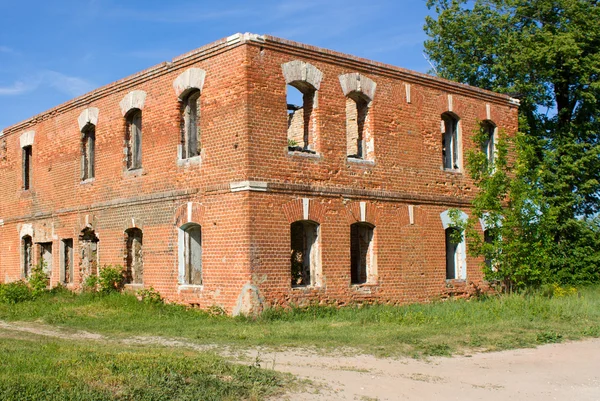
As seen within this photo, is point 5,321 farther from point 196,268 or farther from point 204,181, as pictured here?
point 204,181

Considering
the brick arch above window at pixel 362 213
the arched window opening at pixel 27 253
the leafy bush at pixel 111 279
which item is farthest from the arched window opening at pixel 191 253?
the arched window opening at pixel 27 253

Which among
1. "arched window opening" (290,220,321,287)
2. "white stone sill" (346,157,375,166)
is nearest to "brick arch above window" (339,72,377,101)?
"white stone sill" (346,157,375,166)

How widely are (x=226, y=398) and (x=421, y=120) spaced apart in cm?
1267

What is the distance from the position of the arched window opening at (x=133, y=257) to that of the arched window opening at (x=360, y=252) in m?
5.51

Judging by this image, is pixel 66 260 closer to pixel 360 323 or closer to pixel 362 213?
pixel 362 213

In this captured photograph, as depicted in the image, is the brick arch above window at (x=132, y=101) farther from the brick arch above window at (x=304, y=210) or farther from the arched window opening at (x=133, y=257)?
the brick arch above window at (x=304, y=210)

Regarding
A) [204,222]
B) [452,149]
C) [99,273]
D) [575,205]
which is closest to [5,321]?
[99,273]

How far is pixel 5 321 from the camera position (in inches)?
630

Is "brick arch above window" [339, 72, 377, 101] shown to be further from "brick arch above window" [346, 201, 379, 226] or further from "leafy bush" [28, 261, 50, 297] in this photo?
"leafy bush" [28, 261, 50, 297]

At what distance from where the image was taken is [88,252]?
794 inches

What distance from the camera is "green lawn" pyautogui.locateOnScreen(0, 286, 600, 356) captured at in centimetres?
1173

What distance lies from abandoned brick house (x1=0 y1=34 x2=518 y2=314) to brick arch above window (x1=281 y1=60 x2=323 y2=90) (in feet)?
0.10

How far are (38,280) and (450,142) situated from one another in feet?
41.4

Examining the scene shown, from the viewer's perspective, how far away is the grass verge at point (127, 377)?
729 centimetres
